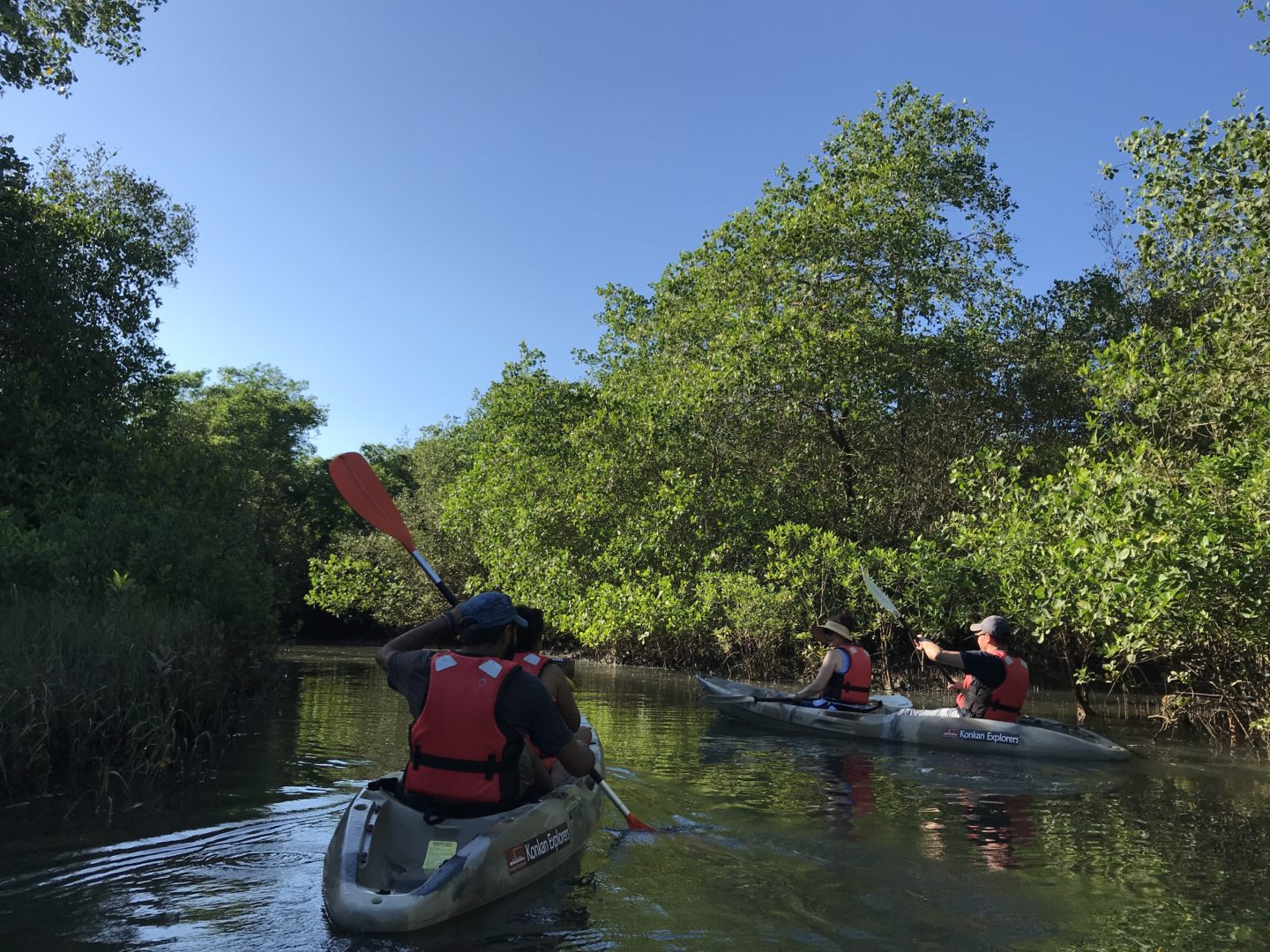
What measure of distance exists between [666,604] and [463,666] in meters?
11.2

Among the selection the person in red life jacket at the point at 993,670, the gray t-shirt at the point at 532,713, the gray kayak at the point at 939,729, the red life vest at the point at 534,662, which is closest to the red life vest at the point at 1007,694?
the person in red life jacket at the point at 993,670

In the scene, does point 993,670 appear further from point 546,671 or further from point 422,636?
point 422,636

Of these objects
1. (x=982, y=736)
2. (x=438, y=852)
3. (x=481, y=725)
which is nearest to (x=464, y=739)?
(x=481, y=725)

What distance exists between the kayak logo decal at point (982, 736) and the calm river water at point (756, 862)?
56cm

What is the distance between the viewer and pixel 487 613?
4.02 m

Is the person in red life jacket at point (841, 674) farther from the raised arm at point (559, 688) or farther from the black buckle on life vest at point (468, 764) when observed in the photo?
the black buckle on life vest at point (468, 764)

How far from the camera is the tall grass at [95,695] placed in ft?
18.7

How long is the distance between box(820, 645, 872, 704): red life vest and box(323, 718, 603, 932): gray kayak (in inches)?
233

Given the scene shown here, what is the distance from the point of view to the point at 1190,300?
14.9 meters

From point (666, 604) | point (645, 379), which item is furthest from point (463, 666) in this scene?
point (645, 379)

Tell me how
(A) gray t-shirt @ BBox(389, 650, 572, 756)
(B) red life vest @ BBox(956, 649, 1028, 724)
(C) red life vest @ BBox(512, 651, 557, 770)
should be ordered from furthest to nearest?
(B) red life vest @ BBox(956, 649, 1028, 724) → (C) red life vest @ BBox(512, 651, 557, 770) → (A) gray t-shirt @ BBox(389, 650, 572, 756)

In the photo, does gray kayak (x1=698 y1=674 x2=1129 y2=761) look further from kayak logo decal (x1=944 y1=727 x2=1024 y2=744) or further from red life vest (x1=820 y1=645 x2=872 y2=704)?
A: red life vest (x1=820 y1=645 x2=872 y2=704)

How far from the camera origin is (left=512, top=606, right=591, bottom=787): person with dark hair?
177 inches

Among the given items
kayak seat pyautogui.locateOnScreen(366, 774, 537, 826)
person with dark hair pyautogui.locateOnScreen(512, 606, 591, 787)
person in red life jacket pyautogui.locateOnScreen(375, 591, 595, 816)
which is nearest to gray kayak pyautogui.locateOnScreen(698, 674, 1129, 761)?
person with dark hair pyautogui.locateOnScreen(512, 606, 591, 787)
